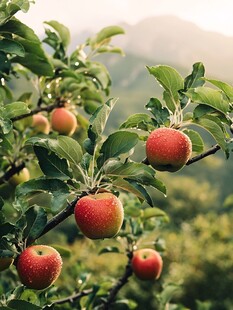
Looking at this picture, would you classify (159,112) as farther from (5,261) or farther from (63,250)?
(63,250)

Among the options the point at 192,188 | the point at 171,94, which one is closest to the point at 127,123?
the point at 171,94

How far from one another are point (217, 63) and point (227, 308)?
7935 cm

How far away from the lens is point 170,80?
160 cm

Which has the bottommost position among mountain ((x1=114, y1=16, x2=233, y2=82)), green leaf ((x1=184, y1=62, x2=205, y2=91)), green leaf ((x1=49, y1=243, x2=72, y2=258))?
mountain ((x1=114, y1=16, x2=233, y2=82))

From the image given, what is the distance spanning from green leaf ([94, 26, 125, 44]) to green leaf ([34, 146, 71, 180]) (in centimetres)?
163

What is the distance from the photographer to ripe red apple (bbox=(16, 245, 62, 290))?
5.08 feet

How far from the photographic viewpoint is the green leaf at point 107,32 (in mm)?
3029

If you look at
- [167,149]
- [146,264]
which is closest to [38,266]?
[167,149]

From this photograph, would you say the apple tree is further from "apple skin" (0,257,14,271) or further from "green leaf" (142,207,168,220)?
"green leaf" (142,207,168,220)

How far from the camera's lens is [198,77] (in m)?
1.67

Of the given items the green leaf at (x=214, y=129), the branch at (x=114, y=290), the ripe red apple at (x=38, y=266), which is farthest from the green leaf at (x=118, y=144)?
the branch at (x=114, y=290)

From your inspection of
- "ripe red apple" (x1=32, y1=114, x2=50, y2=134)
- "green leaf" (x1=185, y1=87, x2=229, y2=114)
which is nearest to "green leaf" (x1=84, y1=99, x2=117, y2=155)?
"green leaf" (x1=185, y1=87, x2=229, y2=114)

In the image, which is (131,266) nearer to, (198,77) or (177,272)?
(198,77)

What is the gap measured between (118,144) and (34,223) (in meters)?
0.39
